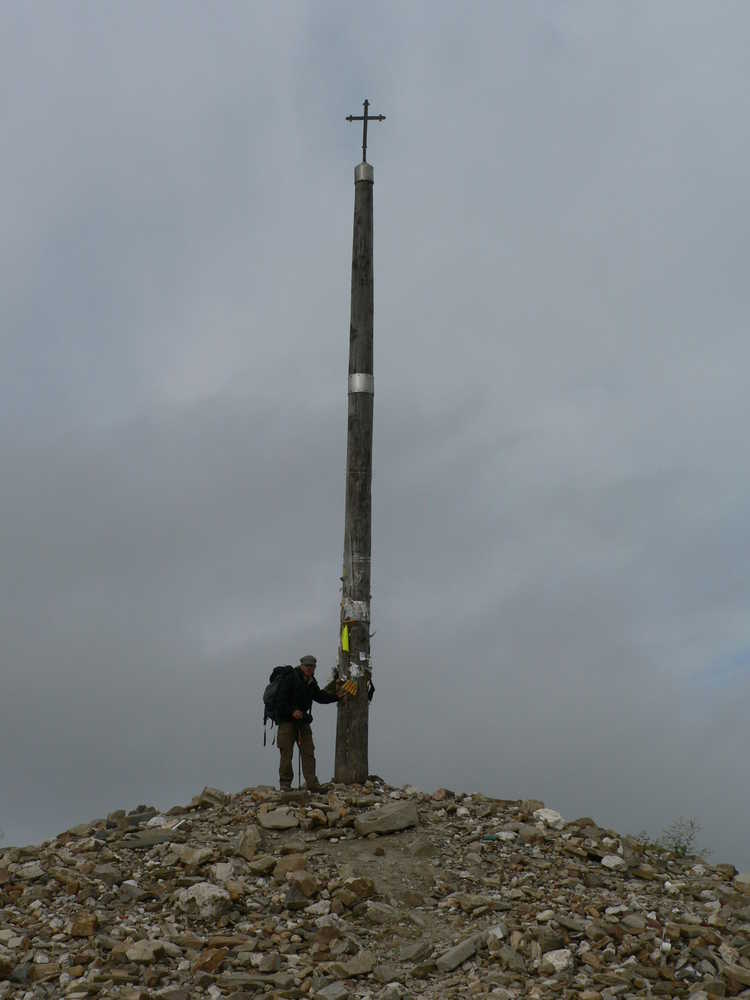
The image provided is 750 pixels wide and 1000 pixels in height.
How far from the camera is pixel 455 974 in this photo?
1216cm

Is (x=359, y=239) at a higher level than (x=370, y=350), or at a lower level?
higher

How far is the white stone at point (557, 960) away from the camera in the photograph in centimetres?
1205

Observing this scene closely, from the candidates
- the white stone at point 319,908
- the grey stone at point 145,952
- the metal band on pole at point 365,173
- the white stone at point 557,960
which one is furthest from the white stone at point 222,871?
the metal band on pole at point 365,173

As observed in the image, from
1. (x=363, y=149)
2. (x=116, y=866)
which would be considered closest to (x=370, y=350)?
(x=363, y=149)

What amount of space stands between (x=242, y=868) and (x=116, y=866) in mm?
1787

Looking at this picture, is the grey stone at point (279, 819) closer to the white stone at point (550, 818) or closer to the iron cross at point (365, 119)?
the white stone at point (550, 818)

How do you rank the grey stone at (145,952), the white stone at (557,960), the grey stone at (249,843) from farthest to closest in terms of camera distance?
the grey stone at (249,843) → the grey stone at (145,952) → the white stone at (557,960)

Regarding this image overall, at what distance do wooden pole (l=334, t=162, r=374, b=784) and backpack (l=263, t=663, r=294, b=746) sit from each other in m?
0.85

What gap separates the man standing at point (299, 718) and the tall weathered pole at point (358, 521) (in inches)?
15.1

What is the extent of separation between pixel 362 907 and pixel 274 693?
4.30 m

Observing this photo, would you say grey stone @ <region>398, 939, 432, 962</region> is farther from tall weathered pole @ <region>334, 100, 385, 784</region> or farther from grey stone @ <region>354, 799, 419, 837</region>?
tall weathered pole @ <region>334, 100, 385, 784</region>

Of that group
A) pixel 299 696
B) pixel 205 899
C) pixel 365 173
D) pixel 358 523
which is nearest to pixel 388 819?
pixel 299 696

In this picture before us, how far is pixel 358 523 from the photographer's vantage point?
17484 mm

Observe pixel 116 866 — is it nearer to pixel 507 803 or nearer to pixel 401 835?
pixel 401 835
